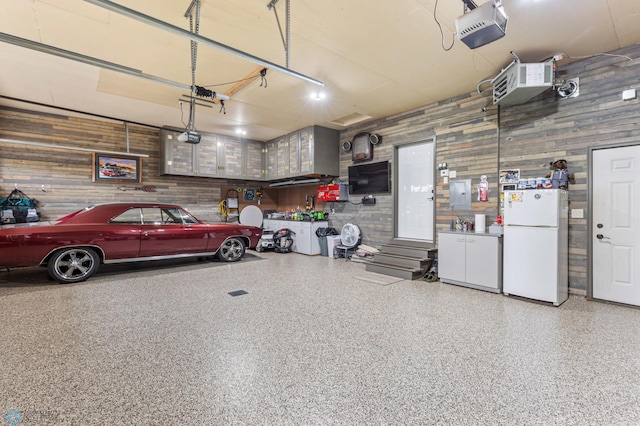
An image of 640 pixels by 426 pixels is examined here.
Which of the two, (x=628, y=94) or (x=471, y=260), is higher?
(x=628, y=94)

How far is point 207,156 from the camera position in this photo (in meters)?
7.25

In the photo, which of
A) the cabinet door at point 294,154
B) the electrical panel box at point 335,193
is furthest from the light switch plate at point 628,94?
the cabinet door at point 294,154

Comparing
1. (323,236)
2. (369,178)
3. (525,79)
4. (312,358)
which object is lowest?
(312,358)

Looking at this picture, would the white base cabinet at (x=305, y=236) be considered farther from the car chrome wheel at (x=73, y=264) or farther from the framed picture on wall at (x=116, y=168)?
the car chrome wheel at (x=73, y=264)

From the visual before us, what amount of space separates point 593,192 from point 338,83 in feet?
12.3

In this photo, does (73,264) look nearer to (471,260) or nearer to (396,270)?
(396,270)

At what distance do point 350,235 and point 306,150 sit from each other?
230 centimetres

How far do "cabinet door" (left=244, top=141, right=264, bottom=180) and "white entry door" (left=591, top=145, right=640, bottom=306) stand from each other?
23.0 feet

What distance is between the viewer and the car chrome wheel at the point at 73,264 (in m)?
4.20

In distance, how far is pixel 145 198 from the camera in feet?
22.8

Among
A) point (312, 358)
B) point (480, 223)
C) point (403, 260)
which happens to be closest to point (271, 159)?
point (403, 260)

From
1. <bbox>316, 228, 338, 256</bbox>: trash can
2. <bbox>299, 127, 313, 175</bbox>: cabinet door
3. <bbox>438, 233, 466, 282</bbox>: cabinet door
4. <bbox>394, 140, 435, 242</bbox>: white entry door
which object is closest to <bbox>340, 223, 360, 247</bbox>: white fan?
<bbox>316, 228, 338, 256</bbox>: trash can

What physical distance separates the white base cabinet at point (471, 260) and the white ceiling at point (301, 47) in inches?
94.8

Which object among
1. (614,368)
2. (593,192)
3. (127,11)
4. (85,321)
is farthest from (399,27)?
(85,321)
